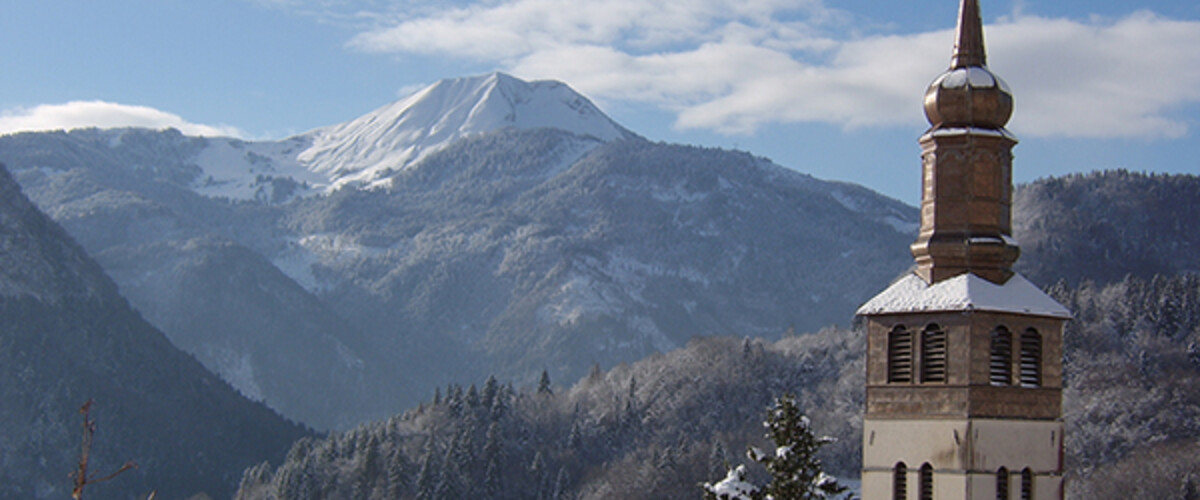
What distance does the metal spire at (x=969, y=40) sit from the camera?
145 ft

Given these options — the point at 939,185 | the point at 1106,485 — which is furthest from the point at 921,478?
A: the point at 1106,485

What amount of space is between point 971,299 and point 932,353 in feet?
5.72

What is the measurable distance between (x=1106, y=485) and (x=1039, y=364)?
13503cm

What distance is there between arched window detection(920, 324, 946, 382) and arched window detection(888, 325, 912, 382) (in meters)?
0.40

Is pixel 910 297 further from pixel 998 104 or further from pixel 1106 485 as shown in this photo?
pixel 1106 485

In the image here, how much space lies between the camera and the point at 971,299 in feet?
135

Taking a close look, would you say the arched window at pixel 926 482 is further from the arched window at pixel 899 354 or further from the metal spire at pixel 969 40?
the metal spire at pixel 969 40

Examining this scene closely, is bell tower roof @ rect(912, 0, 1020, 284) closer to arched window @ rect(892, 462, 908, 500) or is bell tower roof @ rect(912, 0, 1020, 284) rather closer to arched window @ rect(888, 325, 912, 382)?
arched window @ rect(888, 325, 912, 382)

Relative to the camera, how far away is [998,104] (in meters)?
43.1

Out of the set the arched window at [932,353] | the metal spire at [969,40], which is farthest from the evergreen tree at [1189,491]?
the arched window at [932,353]

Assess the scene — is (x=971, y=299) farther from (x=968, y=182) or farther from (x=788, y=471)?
(x=788, y=471)

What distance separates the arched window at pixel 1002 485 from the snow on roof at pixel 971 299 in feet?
13.3

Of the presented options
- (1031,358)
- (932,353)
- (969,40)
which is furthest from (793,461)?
(969,40)

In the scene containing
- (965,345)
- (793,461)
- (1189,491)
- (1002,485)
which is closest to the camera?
(1002,485)
